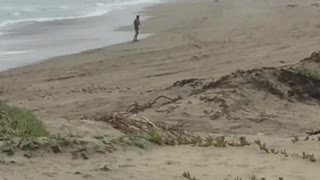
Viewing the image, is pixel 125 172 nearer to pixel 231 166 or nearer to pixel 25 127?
pixel 231 166

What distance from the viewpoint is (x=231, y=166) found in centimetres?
622

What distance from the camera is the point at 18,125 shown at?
24.2 feet

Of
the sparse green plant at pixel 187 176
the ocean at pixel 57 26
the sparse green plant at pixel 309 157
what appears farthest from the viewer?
the ocean at pixel 57 26

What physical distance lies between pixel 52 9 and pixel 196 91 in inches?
750

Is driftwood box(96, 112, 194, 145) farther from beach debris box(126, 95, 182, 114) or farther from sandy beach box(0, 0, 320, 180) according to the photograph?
beach debris box(126, 95, 182, 114)

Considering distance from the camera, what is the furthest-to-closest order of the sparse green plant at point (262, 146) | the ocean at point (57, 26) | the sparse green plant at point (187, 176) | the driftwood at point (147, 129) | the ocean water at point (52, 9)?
the ocean water at point (52, 9) → the ocean at point (57, 26) → the driftwood at point (147, 129) → the sparse green plant at point (262, 146) → the sparse green plant at point (187, 176)

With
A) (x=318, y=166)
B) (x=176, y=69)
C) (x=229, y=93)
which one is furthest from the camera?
(x=176, y=69)

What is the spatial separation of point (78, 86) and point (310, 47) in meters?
6.09

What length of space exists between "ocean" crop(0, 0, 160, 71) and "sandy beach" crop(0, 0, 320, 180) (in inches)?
41.2

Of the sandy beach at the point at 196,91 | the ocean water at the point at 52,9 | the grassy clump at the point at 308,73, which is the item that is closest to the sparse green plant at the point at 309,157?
the sandy beach at the point at 196,91

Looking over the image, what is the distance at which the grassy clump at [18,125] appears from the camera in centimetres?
696

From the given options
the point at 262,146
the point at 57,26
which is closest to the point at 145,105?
the point at 262,146

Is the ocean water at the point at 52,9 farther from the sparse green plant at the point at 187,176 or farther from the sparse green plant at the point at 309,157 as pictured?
the sparse green plant at the point at 187,176

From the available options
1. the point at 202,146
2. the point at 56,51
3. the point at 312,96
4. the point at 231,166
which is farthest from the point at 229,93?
the point at 56,51
